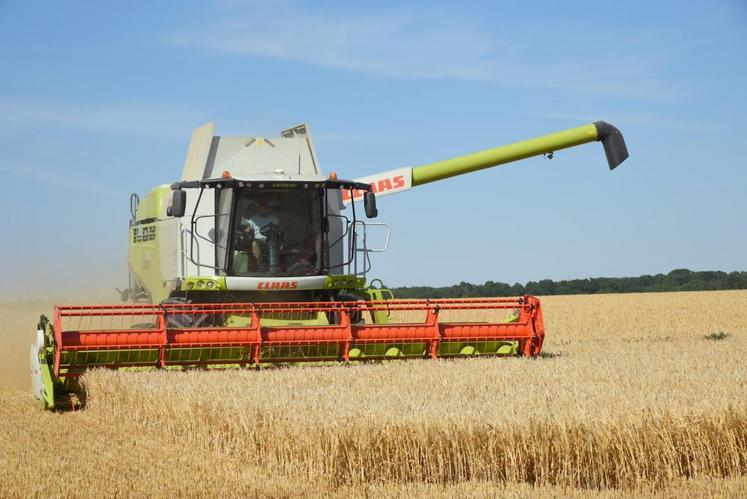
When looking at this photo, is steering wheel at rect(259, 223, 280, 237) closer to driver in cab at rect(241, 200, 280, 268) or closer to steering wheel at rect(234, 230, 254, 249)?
driver in cab at rect(241, 200, 280, 268)

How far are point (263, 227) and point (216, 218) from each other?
464 millimetres

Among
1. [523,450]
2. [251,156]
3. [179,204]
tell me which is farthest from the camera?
[251,156]

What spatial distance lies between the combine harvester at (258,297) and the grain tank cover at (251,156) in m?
0.01

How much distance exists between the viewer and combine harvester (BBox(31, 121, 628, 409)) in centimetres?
812

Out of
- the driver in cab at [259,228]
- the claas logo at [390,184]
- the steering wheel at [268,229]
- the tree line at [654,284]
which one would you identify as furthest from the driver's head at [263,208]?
the tree line at [654,284]

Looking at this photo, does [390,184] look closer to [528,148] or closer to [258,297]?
[528,148]

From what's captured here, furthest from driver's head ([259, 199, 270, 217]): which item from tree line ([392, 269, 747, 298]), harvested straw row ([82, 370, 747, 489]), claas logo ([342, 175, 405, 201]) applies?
tree line ([392, 269, 747, 298])

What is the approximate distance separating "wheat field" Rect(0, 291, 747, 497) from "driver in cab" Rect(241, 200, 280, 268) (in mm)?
2362

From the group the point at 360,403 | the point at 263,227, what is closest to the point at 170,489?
the point at 360,403

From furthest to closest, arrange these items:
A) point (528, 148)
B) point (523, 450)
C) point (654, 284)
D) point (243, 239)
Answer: point (654, 284), point (528, 148), point (243, 239), point (523, 450)

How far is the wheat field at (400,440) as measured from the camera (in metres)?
4.94

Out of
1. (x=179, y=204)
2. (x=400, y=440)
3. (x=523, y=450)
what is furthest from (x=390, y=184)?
(x=523, y=450)

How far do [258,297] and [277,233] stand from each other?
0.64 meters

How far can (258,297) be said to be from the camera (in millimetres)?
9484
